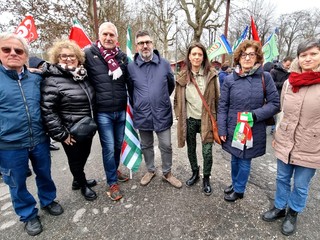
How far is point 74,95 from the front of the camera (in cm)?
239

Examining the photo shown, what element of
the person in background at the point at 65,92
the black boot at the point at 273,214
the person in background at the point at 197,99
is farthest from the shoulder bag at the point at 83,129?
the black boot at the point at 273,214

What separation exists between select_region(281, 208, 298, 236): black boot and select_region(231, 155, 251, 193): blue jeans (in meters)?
0.56

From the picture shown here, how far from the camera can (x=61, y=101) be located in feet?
7.73

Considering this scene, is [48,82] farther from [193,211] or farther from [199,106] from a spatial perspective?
[193,211]

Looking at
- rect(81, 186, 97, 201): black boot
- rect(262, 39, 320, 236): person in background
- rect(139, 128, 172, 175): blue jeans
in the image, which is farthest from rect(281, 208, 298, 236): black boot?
rect(81, 186, 97, 201): black boot

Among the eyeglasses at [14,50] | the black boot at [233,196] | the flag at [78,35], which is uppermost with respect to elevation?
the flag at [78,35]

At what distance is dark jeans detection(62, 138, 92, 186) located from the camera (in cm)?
264

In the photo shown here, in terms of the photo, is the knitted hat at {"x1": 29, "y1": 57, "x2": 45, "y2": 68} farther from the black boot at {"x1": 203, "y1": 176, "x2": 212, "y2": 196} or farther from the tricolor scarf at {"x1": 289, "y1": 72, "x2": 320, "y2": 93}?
the tricolor scarf at {"x1": 289, "y1": 72, "x2": 320, "y2": 93}

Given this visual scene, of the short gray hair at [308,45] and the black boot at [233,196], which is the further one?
the black boot at [233,196]

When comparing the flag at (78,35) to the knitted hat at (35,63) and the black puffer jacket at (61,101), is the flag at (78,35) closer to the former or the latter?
the knitted hat at (35,63)

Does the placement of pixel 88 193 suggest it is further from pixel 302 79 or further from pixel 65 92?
pixel 302 79

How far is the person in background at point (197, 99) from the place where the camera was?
2.73 m

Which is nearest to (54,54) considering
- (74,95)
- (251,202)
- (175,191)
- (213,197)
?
(74,95)

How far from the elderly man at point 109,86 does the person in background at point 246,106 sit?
134 cm
